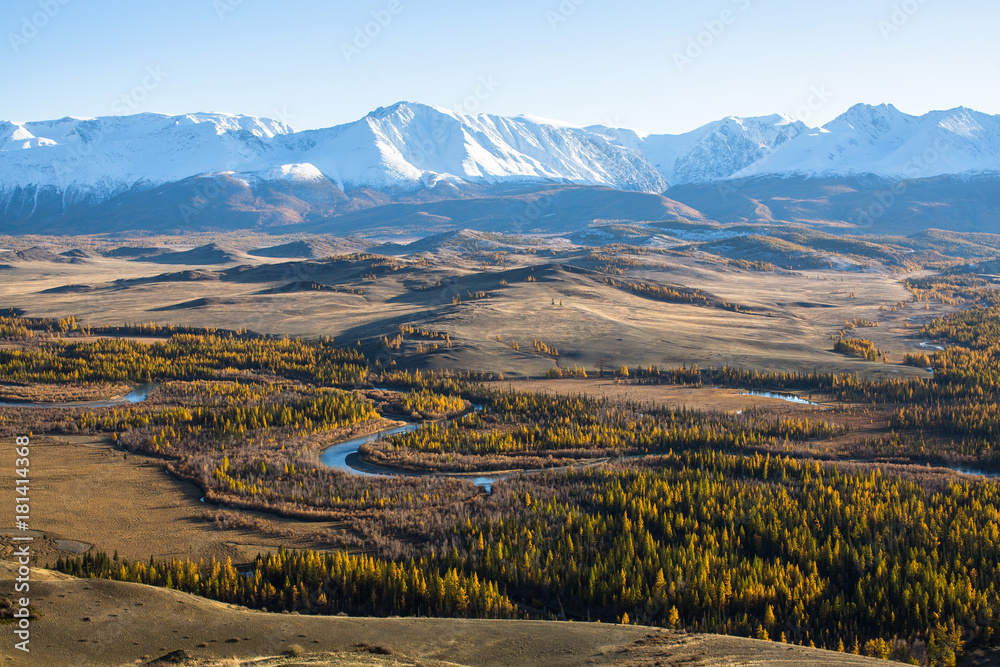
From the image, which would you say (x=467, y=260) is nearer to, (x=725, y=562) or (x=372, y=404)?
(x=372, y=404)

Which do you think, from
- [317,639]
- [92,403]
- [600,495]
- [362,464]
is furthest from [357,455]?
[317,639]

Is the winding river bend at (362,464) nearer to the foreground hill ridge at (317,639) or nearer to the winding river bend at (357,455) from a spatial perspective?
the winding river bend at (357,455)

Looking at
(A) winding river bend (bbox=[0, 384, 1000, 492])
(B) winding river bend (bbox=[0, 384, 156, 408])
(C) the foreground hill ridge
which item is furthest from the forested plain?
(C) the foreground hill ridge

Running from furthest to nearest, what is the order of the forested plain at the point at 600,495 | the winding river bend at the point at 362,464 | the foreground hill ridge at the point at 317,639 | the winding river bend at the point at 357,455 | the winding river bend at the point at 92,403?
the winding river bend at the point at 92,403 < the winding river bend at the point at 357,455 < the winding river bend at the point at 362,464 < the forested plain at the point at 600,495 < the foreground hill ridge at the point at 317,639

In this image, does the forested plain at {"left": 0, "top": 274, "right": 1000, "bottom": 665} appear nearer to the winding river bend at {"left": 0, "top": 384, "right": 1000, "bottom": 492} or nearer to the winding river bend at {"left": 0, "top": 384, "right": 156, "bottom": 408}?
the winding river bend at {"left": 0, "top": 384, "right": 1000, "bottom": 492}

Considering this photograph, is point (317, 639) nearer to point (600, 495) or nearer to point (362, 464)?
point (600, 495)

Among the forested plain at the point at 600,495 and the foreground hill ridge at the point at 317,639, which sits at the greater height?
the foreground hill ridge at the point at 317,639

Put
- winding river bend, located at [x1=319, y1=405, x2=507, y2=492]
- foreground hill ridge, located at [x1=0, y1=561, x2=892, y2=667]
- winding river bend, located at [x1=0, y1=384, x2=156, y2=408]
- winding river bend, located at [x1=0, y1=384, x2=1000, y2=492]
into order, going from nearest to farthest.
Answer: foreground hill ridge, located at [x1=0, y1=561, x2=892, y2=667], winding river bend, located at [x1=319, y1=405, x2=507, y2=492], winding river bend, located at [x1=0, y1=384, x2=1000, y2=492], winding river bend, located at [x1=0, y1=384, x2=156, y2=408]

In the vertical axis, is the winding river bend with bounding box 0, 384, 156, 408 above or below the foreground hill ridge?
below

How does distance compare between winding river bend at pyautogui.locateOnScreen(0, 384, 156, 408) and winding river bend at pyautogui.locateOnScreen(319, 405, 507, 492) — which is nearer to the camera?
winding river bend at pyautogui.locateOnScreen(319, 405, 507, 492)

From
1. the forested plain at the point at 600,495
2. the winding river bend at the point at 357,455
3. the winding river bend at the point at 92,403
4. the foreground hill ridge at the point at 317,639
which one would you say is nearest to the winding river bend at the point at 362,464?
the winding river bend at the point at 357,455

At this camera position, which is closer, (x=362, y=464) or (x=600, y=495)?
(x=600, y=495)

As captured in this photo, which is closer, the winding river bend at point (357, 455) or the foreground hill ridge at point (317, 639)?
the foreground hill ridge at point (317, 639)
